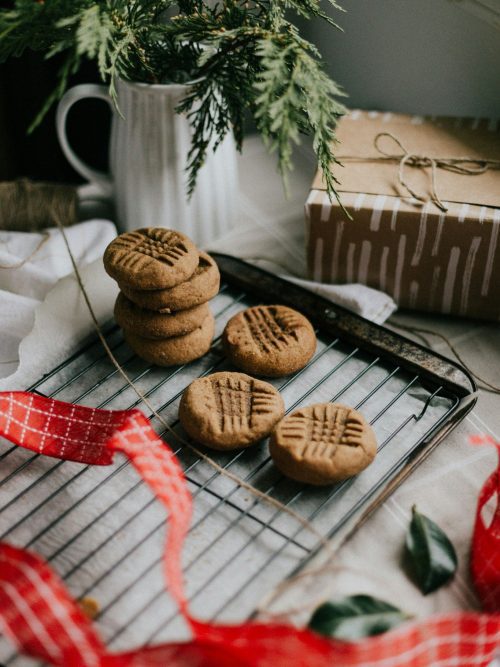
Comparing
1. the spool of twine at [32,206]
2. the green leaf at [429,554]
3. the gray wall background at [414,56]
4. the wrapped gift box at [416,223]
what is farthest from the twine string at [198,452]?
the gray wall background at [414,56]

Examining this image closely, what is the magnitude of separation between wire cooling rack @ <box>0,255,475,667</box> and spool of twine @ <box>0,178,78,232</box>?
13.1 inches

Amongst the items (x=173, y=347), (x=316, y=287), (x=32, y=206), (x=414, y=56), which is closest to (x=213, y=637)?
(x=173, y=347)

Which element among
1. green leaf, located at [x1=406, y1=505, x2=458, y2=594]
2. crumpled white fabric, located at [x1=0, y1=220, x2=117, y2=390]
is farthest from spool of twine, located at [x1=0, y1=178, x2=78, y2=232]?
green leaf, located at [x1=406, y1=505, x2=458, y2=594]

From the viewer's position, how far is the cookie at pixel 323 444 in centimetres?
88

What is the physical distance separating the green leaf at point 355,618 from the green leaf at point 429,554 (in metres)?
0.08

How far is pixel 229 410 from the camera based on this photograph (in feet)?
3.18

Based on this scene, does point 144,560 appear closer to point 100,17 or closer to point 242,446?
point 242,446

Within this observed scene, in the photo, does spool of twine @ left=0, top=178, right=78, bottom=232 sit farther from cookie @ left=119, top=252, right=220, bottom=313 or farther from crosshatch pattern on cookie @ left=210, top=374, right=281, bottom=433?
crosshatch pattern on cookie @ left=210, top=374, right=281, bottom=433

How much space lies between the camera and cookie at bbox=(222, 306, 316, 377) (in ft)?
3.43

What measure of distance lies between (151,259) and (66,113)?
48 centimetres

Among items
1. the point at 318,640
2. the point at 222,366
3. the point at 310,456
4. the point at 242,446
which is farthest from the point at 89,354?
the point at 318,640

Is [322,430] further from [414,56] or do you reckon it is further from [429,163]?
[414,56]

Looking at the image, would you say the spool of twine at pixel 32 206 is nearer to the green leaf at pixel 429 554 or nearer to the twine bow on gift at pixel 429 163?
the twine bow on gift at pixel 429 163

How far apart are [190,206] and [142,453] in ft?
1.86
